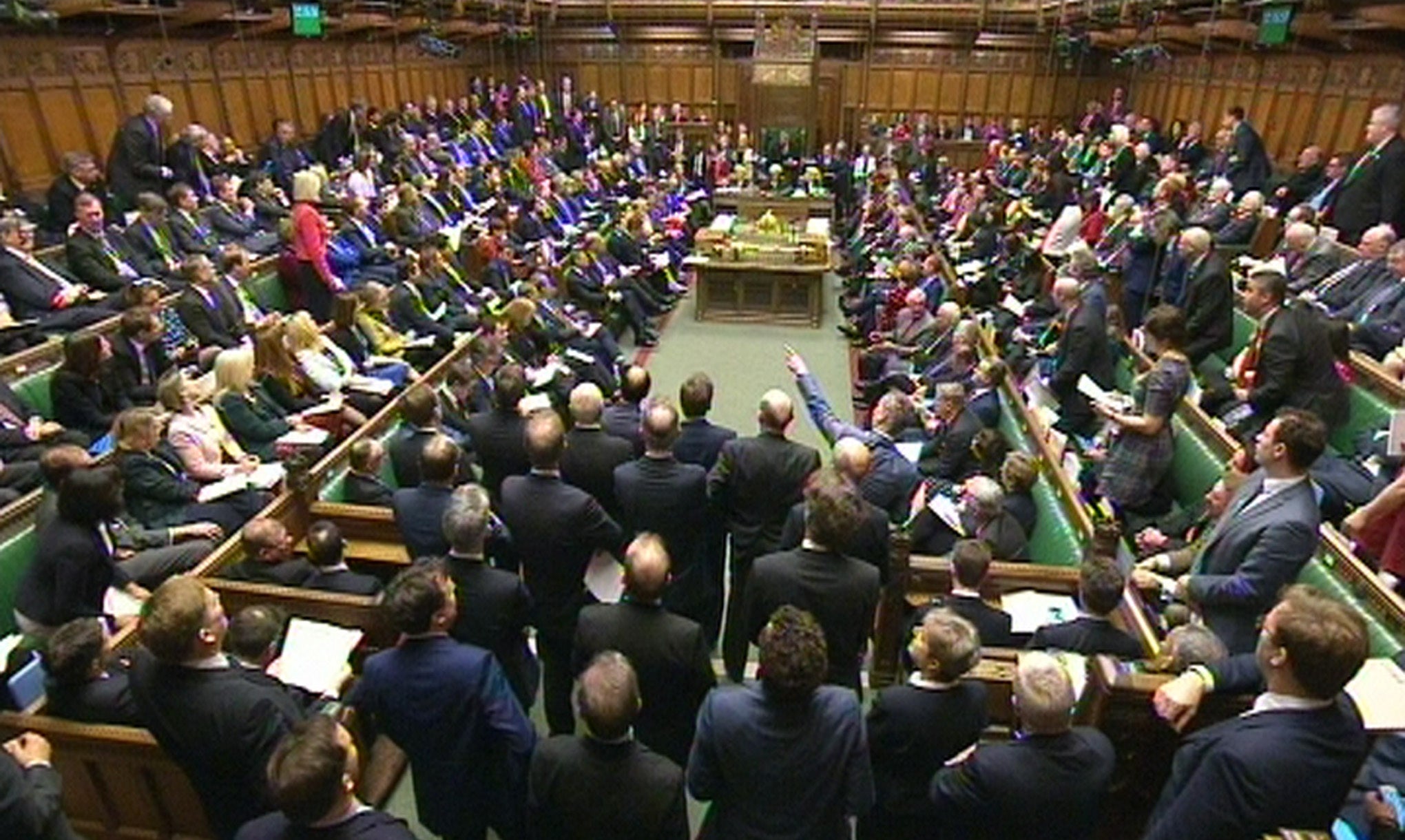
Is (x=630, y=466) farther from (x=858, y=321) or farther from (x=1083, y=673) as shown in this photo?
(x=858, y=321)

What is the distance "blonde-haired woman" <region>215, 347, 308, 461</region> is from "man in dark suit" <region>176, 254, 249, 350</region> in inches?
51.4

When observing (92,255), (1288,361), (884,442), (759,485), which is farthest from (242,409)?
(1288,361)

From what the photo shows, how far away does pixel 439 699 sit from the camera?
235 cm

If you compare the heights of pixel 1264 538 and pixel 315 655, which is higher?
pixel 1264 538

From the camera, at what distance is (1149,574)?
3512 millimetres

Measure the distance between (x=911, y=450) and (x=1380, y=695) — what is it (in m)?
2.95

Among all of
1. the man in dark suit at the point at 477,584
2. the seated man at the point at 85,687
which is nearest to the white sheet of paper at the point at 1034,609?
the man in dark suit at the point at 477,584

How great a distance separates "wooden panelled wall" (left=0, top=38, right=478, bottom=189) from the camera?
8.35 m

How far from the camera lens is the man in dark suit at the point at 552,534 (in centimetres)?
318

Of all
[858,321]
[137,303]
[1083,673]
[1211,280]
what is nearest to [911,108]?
[858,321]

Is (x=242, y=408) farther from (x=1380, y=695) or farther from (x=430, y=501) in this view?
(x=1380, y=695)

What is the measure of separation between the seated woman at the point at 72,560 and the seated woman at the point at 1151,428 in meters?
4.41

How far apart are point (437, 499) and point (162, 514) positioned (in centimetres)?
163

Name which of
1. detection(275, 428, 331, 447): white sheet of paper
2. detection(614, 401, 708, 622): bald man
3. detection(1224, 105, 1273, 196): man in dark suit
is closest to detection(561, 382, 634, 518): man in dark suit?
detection(614, 401, 708, 622): bald man
